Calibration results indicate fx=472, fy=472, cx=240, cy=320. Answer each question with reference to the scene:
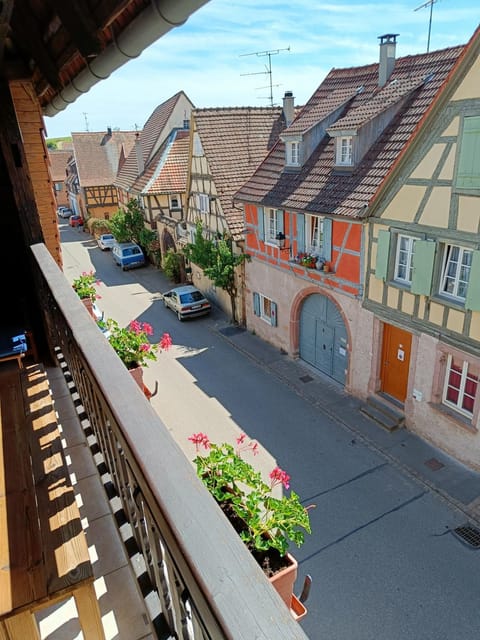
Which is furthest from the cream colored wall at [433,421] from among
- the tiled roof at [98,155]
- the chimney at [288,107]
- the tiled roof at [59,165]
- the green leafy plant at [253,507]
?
the tiled roof at [59,165]

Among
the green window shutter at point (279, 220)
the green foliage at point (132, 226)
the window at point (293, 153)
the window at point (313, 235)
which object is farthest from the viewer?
the green foliage at point (132, 226)

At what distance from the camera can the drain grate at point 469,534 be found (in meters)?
8.05

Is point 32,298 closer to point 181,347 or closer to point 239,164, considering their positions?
point 181,347

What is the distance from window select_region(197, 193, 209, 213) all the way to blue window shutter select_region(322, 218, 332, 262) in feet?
24.8

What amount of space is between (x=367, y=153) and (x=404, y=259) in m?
3.13

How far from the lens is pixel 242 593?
0.93 metres

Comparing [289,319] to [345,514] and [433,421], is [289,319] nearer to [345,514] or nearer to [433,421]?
[433,421]

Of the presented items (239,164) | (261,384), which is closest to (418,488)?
(261,384)

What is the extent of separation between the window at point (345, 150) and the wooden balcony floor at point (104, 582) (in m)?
10.4

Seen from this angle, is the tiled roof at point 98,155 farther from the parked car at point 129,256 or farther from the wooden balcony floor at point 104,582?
the wooden balcony floor at point 104,582

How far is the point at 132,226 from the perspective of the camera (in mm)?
26938

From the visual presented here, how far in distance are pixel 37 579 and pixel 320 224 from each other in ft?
36.4

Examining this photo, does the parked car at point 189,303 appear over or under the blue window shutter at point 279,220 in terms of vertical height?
under

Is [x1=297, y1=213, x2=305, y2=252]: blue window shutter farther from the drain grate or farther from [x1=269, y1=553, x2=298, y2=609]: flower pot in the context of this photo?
[x1=269, y1=553, x2=298, y2=609]: flower pot
